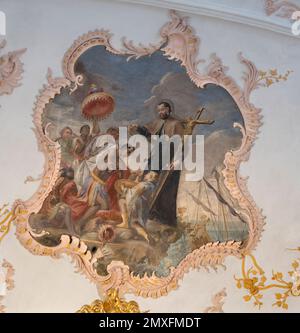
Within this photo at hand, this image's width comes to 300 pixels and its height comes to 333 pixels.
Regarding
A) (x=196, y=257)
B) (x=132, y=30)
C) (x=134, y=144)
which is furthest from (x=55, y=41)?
(x=196, y=257)

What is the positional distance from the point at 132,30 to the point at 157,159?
2.04 meters

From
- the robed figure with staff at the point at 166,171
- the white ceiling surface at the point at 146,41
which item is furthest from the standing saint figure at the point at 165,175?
the white ceiling surface at the point at 146,41

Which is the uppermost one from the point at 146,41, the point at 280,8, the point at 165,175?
the point at 280,8

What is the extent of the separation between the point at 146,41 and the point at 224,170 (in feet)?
7.72

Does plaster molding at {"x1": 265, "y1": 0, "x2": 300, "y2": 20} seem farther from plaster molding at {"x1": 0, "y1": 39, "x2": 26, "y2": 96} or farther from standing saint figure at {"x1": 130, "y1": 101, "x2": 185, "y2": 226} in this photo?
plaster molding at {"x1": 0, "y1": 39, "x2": 26, "y2": 96}

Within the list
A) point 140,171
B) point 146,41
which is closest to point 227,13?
point 146,41

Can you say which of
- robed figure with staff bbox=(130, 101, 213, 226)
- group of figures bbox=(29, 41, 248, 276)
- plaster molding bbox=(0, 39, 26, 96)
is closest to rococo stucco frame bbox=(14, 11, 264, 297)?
group of figures bbox=(29, 41, 248, 276)

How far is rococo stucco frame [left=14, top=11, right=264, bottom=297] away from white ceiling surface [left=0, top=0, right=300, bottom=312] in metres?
0.11

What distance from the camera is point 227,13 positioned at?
479 inches

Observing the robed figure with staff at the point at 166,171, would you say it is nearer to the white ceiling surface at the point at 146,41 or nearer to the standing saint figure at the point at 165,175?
the standing saint figure at the point at 165,175

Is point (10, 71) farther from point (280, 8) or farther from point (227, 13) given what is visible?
point (280, 8)

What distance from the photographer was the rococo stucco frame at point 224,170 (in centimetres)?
1222

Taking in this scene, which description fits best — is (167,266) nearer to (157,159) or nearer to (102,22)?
(157,159)

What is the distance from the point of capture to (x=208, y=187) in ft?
41.3
